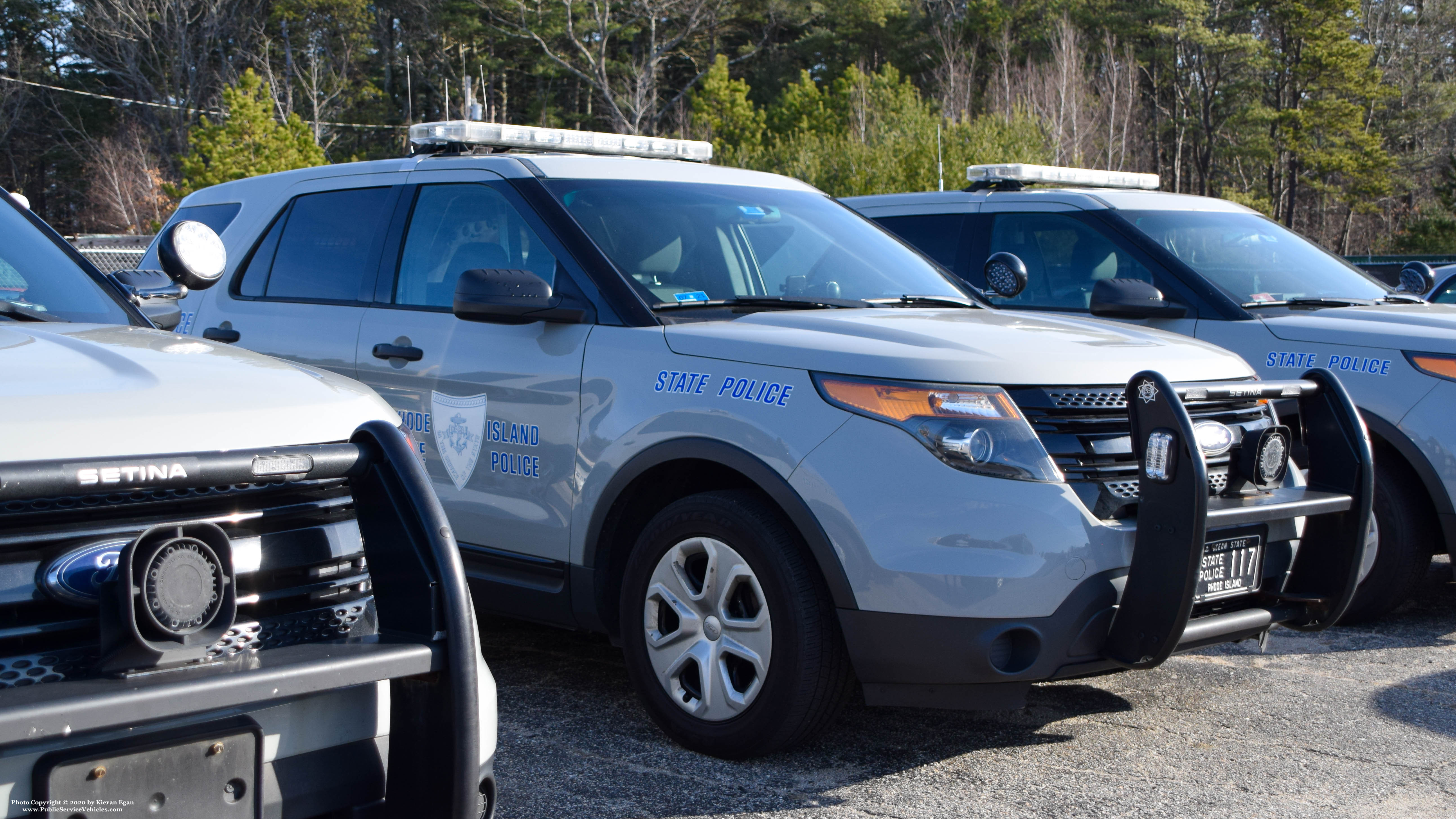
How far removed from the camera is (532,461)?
426 centimetres

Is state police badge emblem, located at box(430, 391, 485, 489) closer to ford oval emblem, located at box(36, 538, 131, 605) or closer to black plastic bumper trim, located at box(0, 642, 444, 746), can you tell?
black plastic bumper trim, located at box(0, 642, 444, 746)

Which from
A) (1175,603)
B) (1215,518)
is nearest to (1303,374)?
(1215,518)

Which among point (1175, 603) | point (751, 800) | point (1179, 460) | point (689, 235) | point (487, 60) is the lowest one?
point (751, 800)

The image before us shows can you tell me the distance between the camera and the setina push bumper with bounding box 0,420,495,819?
193 centimetres

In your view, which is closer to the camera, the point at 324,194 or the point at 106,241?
the point at 324,194

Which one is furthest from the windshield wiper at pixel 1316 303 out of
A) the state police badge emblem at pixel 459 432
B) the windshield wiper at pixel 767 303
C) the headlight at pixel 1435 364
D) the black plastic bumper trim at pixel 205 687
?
the black plastic bumper trim at pixel 205 687

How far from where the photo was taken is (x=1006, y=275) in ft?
18.9

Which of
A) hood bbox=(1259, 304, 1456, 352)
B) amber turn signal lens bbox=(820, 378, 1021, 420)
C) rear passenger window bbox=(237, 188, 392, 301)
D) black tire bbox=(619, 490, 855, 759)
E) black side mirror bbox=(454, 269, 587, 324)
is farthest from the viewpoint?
hood bbox=(1259, 304, 1456, 352)

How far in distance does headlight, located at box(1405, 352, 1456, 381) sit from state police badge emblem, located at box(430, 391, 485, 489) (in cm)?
376

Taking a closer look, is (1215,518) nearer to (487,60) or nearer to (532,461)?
(532,461)

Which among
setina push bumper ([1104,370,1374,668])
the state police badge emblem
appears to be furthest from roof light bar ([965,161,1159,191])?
the state police badge emblem

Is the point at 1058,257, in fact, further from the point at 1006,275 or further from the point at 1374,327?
the point at 1374,327

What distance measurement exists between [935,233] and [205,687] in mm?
5805

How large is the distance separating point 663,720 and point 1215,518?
1686 millimetres
